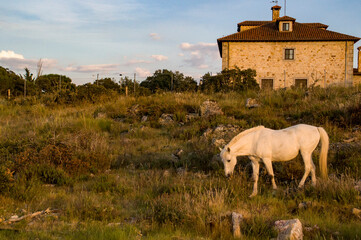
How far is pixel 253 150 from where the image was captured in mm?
6359

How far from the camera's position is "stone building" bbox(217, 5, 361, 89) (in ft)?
101

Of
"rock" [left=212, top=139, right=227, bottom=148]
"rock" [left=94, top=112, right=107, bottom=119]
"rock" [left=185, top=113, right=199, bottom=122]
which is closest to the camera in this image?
"rock" [left=212, top=139, right=227, bottom=148]

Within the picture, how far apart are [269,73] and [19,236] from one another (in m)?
29.8

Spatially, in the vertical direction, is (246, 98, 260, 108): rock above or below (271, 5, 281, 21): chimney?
below

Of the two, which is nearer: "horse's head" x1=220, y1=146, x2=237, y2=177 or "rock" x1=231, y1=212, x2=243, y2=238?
"rock" x1=231, y1=212, x2=243, y2=238

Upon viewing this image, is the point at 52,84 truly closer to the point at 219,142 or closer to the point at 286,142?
the point at 219,142

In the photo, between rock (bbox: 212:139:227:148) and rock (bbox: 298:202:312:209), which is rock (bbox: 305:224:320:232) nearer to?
rock (bbox: 298:202:312:209)

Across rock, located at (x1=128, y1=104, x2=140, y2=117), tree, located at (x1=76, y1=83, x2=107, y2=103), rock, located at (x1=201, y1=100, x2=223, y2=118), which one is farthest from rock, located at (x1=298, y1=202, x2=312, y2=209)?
tree, located at (x1=76, y1=83, x2=107, y2=103)

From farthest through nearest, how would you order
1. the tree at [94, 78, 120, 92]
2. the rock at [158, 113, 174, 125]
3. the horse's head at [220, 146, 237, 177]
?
the tree at [94, 78, 120, 92] < the rock at [158, 113, 174, 125] < the horse's head at [220, 146, 237, 177]

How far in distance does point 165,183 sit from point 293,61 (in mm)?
27850

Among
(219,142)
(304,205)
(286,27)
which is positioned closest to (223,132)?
(219,142)

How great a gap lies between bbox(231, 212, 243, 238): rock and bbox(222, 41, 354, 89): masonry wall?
91.0 feet

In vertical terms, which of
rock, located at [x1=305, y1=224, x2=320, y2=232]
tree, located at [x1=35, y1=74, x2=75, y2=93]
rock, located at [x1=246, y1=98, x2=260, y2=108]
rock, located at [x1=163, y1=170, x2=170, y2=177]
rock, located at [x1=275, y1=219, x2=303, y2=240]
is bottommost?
rock, located at [x1=163, y1=170, x2=170, y2=177]

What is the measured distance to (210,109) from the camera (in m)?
13.9
